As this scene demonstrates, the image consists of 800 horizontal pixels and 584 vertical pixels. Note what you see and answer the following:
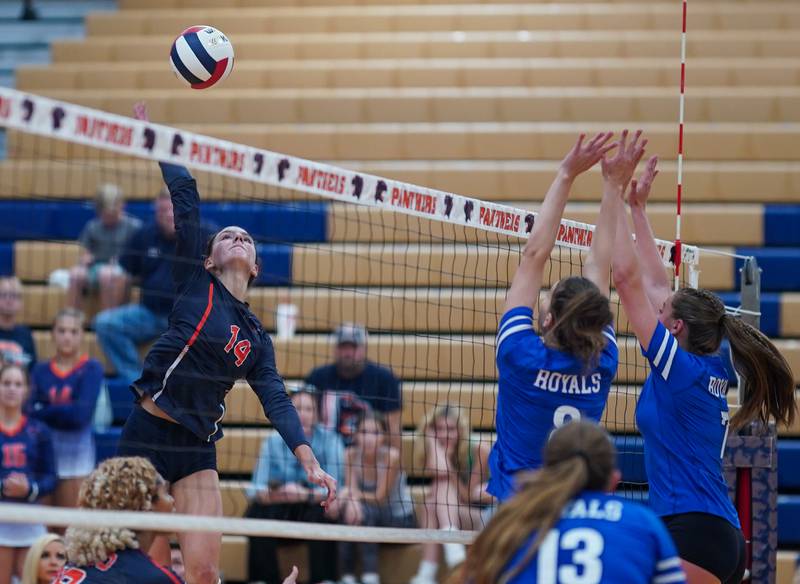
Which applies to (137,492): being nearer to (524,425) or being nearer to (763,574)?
(524,425)

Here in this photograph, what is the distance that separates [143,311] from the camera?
950cm

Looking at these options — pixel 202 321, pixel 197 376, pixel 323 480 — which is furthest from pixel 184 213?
pixel 323 480

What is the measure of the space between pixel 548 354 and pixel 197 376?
Result: 1.81 m

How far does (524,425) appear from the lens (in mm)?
4230

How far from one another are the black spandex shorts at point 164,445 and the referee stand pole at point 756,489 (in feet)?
9.15

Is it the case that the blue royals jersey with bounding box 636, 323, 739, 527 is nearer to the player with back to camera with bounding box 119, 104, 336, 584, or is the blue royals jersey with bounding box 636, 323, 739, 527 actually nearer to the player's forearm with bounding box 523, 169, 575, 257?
A: the player's forearm with bounding box 523, 169, 575, 257

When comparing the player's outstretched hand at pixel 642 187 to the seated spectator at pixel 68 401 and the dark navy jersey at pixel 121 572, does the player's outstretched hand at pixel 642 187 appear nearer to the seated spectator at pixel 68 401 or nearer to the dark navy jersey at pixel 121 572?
the dark navy jersey at pixel 121 572

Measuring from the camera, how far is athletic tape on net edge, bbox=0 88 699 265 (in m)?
4.40

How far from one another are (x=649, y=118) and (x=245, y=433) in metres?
4.96

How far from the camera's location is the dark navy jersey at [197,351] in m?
5.27

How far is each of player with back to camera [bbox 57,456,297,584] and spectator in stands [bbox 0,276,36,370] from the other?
451 centimetres

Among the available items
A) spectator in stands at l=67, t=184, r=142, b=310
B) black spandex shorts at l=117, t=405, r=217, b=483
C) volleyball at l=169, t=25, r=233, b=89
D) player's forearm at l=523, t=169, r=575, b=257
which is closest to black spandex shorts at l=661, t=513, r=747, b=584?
player's forearm at l=523, t=169, r=575, b=257

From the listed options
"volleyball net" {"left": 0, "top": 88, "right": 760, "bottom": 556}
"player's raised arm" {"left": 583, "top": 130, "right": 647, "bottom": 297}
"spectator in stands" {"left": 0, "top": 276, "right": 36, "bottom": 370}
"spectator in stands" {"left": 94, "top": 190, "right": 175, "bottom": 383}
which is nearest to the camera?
"player's raised arm" {"left": 583, "top": 130, "right": 647, "bottom": 297}

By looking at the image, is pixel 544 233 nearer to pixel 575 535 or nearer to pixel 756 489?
pixel 575 535
